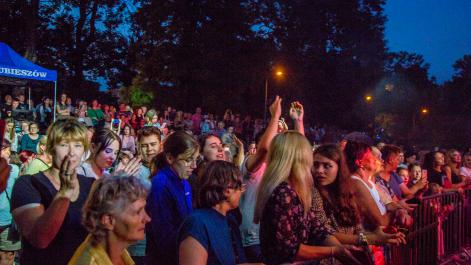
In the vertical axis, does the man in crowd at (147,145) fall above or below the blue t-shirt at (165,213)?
above

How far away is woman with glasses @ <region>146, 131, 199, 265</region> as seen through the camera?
322 centimetres

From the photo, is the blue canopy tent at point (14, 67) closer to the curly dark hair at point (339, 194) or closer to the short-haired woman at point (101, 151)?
the short-haired woman at point (101, 151)

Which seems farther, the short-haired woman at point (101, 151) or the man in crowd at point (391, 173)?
the man in crowd at point (391, 173)

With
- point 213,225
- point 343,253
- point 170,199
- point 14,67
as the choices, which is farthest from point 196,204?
point 14,67

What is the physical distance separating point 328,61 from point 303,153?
136 ft

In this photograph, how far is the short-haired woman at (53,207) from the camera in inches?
97.3

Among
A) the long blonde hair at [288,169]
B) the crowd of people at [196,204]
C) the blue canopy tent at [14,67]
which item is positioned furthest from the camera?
the blue canopy tent at [14,67]

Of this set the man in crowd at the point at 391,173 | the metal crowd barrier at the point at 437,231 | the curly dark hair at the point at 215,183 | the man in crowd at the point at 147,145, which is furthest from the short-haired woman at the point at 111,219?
the man in crowd at the point at 391,173

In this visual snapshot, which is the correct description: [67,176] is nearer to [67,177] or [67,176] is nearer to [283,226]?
[67,177]

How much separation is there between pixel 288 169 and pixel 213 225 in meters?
0.65

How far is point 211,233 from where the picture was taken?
267cm

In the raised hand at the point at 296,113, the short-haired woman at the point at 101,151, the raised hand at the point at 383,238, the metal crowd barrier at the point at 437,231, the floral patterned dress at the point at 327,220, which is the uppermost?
the raised hand at the point at 296,113

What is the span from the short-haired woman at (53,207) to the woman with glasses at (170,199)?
56cm

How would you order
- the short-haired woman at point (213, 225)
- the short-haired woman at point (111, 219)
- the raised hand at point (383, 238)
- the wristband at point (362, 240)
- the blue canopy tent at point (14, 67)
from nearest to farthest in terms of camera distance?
the short-haired woman at point (111, 219) < the short-haired woman at point (213, 225) < the wristband at point (362, 240) < the raised hand at point (383, 238) < the blue canopy tent at point (14, 67)
